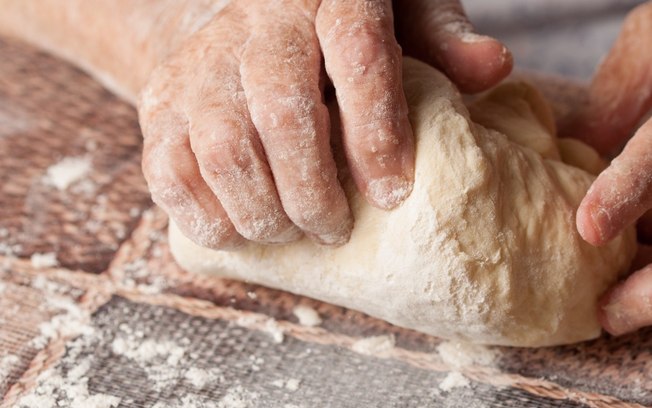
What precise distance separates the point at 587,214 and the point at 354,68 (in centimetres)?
31

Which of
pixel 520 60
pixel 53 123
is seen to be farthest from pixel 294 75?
pixel 520 60

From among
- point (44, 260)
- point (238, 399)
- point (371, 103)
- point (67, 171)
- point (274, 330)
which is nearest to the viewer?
point (371, 103)

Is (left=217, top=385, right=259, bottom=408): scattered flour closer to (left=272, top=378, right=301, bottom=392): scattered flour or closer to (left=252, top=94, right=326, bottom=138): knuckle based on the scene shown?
(left=272, top=378, right=301, bottom=392): scattered flour

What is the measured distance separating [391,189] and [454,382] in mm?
283

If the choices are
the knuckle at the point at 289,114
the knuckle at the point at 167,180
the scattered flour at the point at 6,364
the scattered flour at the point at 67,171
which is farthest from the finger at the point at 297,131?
the scattered flour at the point at 67,171

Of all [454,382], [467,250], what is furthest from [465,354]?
[467,250]

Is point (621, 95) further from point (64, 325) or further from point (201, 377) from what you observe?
point (64, 325)

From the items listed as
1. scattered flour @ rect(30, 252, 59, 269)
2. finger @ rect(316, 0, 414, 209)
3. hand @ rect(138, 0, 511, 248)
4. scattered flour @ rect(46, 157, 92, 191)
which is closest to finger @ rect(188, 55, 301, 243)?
hand @ rect(138, 0, 511, 248)

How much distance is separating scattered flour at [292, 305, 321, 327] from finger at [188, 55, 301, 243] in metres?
0.22

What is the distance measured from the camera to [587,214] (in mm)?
881

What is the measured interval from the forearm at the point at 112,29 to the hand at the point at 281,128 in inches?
10.4

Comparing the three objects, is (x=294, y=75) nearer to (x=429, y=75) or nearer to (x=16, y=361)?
(x=429, y=75)

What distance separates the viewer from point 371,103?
2.80 ft

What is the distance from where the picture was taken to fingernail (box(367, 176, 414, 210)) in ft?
2.90
